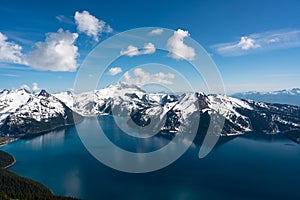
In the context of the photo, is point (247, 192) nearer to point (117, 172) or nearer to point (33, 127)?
point (117, 172)

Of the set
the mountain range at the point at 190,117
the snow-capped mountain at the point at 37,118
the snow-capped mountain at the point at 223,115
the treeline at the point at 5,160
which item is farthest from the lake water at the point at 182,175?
the snow-capped mountain at the point at 37,118

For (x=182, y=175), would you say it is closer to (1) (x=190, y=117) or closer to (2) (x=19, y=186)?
(2) (x=19, y=186)

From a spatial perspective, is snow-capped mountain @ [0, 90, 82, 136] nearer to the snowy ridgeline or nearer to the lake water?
the snowy ridgeline

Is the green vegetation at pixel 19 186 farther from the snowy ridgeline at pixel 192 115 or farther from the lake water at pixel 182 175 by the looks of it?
the snowy ridgeline at pixel 192 115

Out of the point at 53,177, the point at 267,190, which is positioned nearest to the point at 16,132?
the point at 53,177

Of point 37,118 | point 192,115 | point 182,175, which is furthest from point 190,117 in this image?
point 37,118

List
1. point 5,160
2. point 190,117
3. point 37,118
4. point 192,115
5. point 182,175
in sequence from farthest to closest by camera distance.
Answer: point 37,118 < point 190,117 < point 192,115 < point 5,160 < point 182,175

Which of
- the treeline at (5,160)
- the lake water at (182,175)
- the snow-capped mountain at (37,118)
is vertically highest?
the snow-capped mountain at (37,118)

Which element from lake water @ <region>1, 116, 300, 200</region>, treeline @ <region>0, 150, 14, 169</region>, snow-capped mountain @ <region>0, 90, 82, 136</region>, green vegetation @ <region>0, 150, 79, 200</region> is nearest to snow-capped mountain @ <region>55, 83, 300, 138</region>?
snow-capped mountain @ <region>0, 90, 82, 136</region>

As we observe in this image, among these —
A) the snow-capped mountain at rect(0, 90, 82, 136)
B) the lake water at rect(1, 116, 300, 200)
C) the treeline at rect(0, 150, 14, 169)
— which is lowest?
the treeline at rect(0, 150, 14, 169)

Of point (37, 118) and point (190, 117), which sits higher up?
point (190, 117)
